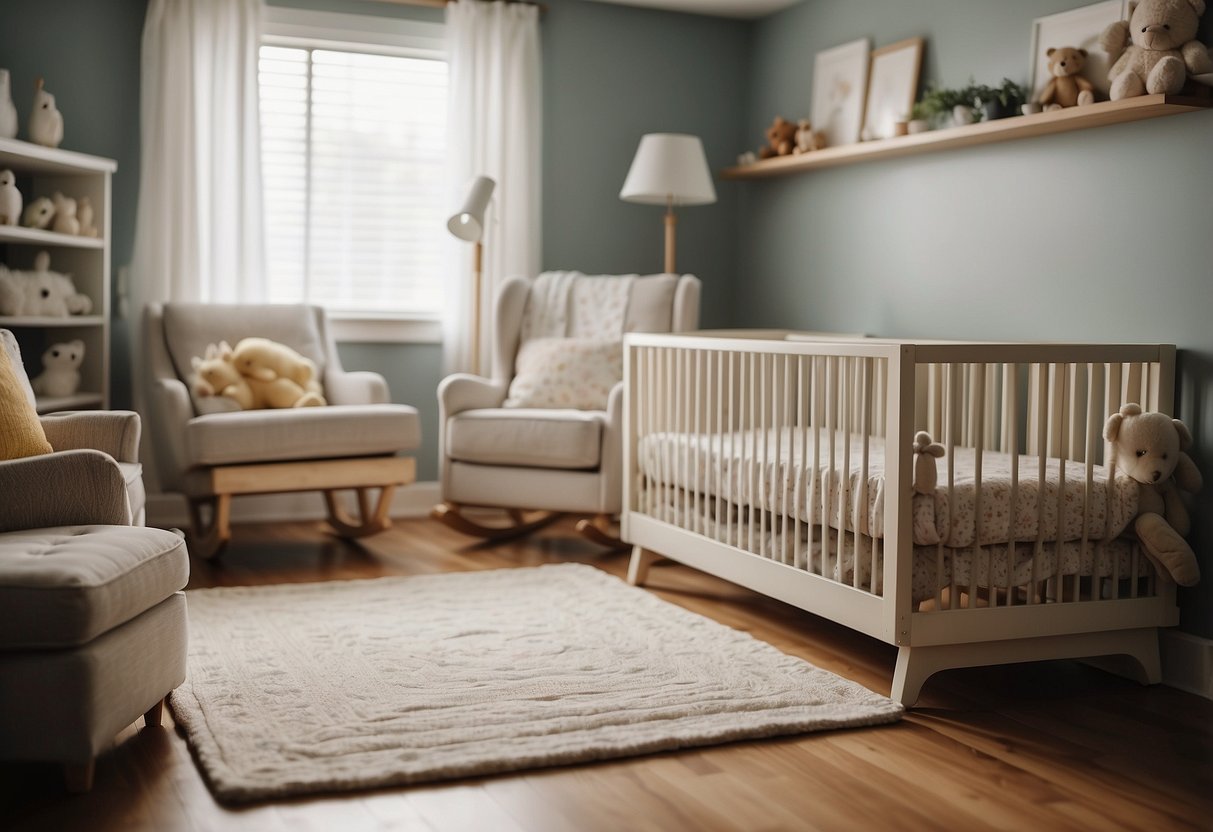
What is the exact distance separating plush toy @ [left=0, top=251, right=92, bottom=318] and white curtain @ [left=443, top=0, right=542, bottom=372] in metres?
1.33

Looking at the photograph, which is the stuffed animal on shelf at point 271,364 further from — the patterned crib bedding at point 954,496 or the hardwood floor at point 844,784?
the hardwood floor at point 844,784

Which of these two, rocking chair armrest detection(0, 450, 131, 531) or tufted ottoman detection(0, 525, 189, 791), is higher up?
rocking chair armrest detection(0, 450, 131, 531)

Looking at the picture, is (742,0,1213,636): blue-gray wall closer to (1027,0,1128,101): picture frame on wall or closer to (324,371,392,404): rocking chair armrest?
(1027,0,1128,101): picture frame on wall

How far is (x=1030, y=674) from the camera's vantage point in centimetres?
273

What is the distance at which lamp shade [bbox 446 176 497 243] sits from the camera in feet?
14.0

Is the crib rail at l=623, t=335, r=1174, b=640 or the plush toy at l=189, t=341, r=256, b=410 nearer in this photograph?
the crib rail at l=623, t=335, r=1174, b=640

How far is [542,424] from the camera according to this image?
3.90 metres

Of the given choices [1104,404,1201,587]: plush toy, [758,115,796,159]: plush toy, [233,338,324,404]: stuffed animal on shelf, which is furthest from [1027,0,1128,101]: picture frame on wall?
[233,338,324,404]: stuffed animal on shelf

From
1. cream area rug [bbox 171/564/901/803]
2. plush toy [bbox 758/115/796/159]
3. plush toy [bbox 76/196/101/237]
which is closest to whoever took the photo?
cream area rug [bbox 171/564/901/803]

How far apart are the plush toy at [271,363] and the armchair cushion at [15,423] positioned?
5.13 ft

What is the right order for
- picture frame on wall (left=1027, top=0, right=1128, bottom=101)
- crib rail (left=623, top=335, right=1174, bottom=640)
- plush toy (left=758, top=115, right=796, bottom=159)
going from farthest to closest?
1. plush toy (left=758, top=115, right=796, bottom=159)
2. picture frame on wall (left=1027, top=0, right=1128, bottom=101)
3. crib rail (left=623, top=335, right=1174, bottom=640)

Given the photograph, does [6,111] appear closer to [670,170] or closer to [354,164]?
[354,164]

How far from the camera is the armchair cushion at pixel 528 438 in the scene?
3.85 m

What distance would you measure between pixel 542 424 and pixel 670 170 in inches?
43.3
